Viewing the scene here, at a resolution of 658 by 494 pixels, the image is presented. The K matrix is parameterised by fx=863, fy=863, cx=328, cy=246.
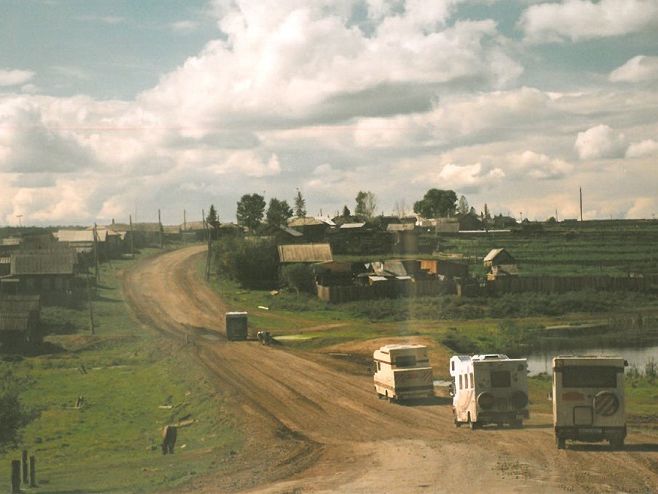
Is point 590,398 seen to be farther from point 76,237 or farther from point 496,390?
point 76,237

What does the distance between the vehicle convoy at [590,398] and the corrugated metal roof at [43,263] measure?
2784 inches

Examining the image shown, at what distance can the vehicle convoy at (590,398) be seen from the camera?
26.9m

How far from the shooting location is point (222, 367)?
52250mm

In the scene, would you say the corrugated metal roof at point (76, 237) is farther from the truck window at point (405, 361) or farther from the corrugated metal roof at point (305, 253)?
the truck window at point (405, 361)

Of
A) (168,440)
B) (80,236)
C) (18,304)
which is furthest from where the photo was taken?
(80,236)

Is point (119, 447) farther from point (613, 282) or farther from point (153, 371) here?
point (613, 282)

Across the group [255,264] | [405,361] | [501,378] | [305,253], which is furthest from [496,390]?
[305,253]

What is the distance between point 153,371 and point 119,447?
18051 mm

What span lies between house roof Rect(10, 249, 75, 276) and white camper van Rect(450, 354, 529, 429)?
216 ft

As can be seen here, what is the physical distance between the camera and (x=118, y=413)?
4469 cm

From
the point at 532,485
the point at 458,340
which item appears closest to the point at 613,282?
the point at 458,340

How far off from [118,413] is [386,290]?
46988mm

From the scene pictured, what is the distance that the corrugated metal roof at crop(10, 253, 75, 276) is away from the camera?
3506 inches

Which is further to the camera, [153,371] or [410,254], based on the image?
[410,254]
